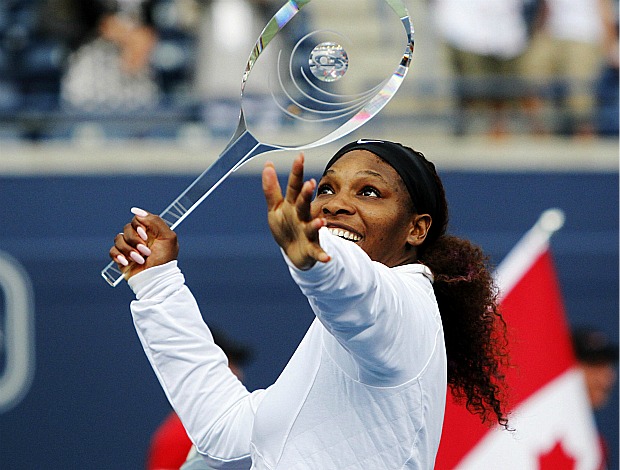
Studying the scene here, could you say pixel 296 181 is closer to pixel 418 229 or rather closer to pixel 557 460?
pixel 418 229

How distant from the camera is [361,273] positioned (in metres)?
1.66

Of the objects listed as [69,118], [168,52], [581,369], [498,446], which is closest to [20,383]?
[69,118]

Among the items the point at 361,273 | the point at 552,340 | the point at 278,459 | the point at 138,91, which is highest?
the point at 138,91

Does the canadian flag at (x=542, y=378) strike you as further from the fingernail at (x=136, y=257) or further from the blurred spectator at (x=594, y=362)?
the fingernail at (x=136, y=257)

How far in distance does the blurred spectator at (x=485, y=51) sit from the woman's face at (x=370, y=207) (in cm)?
389

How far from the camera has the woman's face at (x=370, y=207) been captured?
1.96 metres

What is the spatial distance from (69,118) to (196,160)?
2.21ft

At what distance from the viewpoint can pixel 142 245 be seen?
80.4 inches

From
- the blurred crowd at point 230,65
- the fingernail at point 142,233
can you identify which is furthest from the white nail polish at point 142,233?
the blurred crowd at point 230,65

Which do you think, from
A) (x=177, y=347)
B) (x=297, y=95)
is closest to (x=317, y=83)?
(x=297, y=95)

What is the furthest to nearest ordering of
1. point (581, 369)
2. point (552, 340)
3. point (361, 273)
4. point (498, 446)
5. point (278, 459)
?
point (581, 369)
point (552, 340)
point (498, 446)
point (278, 459)
point (361, 273)

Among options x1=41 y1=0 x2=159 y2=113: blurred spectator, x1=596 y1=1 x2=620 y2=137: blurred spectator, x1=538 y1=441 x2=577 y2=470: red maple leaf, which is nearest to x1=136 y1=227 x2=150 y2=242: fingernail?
x1=538 y1=441 x2=577 y2=470: red maple leaf

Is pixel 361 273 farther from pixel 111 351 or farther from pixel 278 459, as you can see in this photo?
pixel 111 351

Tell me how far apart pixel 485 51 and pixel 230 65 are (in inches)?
49.3
